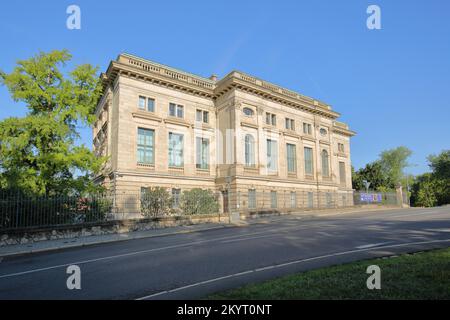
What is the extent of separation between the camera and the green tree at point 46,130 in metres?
20.7

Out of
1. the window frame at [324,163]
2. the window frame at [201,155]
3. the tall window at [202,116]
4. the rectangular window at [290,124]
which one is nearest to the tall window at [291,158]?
the rectangular window at [290,124]

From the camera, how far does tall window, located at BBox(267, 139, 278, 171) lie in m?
36.2

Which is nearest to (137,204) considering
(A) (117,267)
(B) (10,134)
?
(B) (10,134)

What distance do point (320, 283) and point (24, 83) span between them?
79.4ft

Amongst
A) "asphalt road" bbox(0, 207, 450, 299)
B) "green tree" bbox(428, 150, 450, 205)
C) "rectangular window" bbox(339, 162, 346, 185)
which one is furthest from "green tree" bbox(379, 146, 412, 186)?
"asphalt road" bbox(0, 207, 450, 299)

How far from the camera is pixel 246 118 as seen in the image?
3416 cm

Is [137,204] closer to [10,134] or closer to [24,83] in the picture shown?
[10,134]

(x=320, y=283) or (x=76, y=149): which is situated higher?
(x=76, y=149)

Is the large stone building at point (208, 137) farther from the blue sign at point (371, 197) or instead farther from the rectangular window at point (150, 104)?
the blue sign at point (371, 197)

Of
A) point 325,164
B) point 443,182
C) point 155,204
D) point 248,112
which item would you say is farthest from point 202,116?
point 443,182

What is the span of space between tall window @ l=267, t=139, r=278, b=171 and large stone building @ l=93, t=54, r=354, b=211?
0.39ft

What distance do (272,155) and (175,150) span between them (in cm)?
1196

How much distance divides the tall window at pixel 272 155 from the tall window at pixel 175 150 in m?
10.6

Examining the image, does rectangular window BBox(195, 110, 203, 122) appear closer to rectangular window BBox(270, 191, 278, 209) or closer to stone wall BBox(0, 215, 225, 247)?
rectangular window BBox(270, 191, 278, 209)
